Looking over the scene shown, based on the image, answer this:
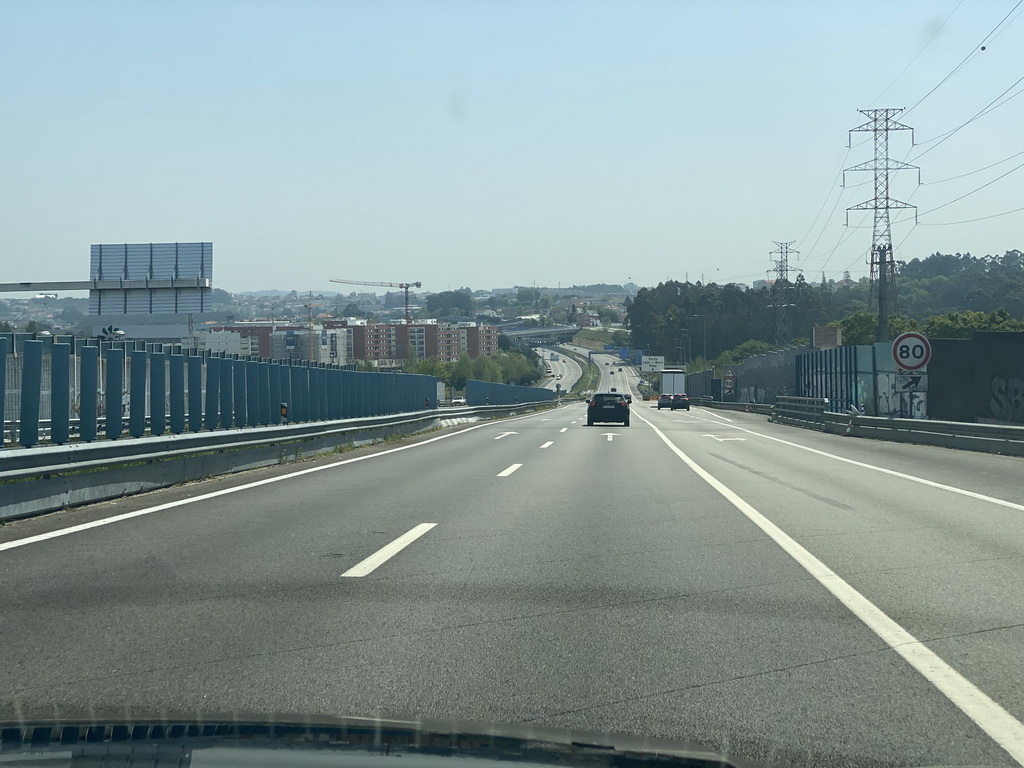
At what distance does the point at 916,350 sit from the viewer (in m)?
26.1

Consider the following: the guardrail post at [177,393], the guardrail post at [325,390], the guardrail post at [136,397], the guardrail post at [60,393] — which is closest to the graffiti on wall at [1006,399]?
the guardrail post at [325,390]

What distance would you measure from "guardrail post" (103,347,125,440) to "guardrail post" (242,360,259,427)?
622 cm

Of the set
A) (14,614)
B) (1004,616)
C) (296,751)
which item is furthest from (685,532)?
(296,751)

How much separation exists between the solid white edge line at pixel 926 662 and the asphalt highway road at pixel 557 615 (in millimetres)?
24

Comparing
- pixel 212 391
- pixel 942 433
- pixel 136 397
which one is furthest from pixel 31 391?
pixel 942 433

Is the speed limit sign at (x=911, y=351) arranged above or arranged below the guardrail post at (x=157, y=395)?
above

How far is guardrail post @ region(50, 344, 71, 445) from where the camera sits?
13.9 m

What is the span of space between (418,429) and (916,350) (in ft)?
57.7

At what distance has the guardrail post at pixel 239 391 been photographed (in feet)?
69.9

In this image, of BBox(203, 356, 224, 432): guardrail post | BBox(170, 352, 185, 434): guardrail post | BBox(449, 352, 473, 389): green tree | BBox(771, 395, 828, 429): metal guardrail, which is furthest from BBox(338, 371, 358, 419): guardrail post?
BBox(449, 352, 473, 389): green tree

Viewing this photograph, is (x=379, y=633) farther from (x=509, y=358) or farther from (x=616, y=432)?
(x=509, y=358)

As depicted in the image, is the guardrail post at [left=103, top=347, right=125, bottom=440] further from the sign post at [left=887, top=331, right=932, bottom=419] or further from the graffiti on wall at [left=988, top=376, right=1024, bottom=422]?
the graffiti on wall at [left=988, top=376, right=1024, bottom=422]

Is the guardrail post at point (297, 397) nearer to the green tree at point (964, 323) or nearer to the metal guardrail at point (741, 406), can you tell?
the metal guardrail at point (741, 406)

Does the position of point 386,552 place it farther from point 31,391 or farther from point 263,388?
point 263,388
